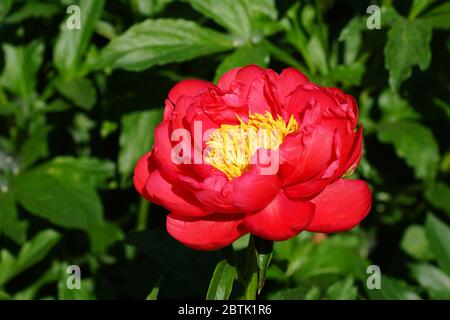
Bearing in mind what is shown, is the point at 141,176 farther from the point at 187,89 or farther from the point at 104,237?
the point at 104,237

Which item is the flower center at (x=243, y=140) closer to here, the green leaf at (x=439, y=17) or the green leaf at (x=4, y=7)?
the green leaf at (x=439, y=17)

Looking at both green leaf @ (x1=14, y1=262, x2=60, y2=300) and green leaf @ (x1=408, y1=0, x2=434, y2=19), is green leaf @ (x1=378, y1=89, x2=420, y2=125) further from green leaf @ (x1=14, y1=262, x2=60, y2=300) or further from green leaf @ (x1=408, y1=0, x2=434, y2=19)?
green leaf @ (x1=14, y1=262, x2=60, y2=300)

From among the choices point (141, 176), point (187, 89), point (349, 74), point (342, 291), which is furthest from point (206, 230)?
point (349, 74)

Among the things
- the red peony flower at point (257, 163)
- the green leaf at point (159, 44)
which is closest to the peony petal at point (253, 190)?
the red peony flower at point (257, 163)

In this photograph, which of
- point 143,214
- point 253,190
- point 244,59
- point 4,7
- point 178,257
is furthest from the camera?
point 143,214

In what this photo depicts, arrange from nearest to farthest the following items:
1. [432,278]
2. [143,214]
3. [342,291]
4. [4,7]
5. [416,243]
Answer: [342,291] < [432,278] < [4,7] < [143,214] < [416,243]
